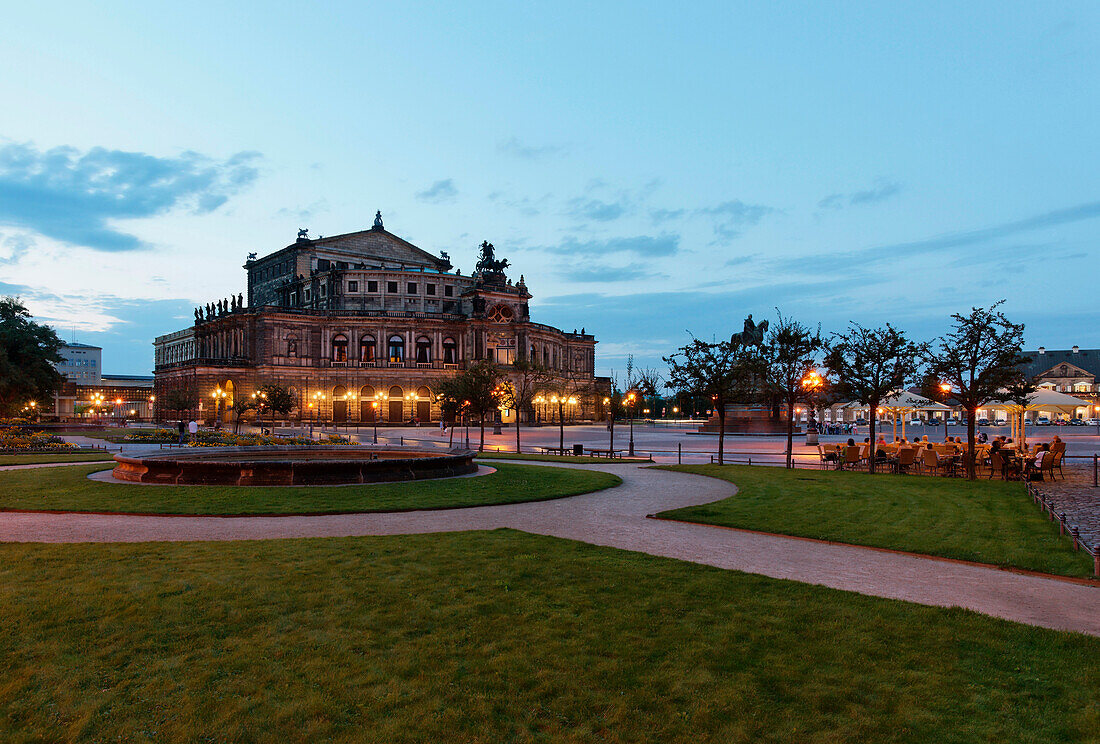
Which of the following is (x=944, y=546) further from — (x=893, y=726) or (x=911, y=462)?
(x=911, y=462)

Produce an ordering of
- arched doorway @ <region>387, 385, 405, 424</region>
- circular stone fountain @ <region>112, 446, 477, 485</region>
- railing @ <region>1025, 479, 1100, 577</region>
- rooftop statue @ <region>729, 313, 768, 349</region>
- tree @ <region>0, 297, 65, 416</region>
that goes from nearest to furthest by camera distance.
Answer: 1. railing @ <region>1025, 479, 1100, 577</region>
2. circular stone fountain @ <region>112, 446, 477, 485</region>
3. tree @ <region>0, 297, 65, 416</region>
4. rooftop statue @ <region>729, 313, 768, 349</region>
5. arched doorway @ <region>387, 385, 405, 424</region>

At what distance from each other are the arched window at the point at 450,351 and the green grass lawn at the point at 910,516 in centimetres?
7848

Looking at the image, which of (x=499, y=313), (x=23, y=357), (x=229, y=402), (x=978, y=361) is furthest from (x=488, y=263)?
(x=978, y=361)

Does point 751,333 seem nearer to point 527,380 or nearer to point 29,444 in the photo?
point 527,380

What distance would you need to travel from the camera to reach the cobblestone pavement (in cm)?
1403

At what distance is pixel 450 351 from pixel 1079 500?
283ft

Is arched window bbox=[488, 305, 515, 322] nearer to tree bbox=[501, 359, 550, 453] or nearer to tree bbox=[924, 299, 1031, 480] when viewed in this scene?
tree bbox=[501, 359, 550, 453]

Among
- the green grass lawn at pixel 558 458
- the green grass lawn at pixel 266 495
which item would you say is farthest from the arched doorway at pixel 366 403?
the green grass lawn at pixel 266 495

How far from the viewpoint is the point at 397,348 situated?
3819 inches

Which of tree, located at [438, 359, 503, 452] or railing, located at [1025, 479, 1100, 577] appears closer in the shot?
railing, located at [1025, 479, 1100, 577]

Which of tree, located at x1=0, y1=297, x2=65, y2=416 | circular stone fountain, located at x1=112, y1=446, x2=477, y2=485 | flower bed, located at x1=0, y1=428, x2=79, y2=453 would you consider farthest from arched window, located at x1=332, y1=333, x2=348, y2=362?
circular stone fountain, located at x1=112, y1=446, x2=477, y2=485

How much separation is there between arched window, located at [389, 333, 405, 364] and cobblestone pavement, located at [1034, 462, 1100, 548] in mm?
80776

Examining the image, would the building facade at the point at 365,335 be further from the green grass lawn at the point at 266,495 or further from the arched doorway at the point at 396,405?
the green grass lawn at the point at 266,495

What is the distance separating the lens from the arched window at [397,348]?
317 ft
